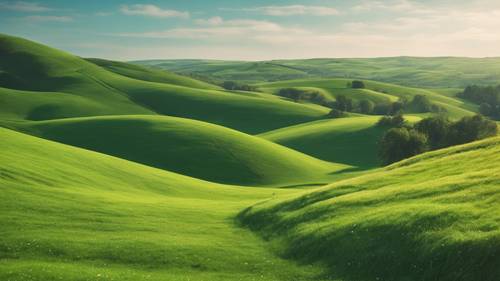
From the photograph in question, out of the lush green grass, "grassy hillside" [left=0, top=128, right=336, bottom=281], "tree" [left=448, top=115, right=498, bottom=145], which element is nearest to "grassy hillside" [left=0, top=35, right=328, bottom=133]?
the lush green grass

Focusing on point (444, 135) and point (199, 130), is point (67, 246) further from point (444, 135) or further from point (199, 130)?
point (444, 135)

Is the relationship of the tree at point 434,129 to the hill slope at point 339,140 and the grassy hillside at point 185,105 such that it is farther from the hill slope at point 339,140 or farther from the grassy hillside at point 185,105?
the grassy hillside at point 185,105

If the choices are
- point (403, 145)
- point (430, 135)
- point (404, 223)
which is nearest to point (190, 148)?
point (403, 145)

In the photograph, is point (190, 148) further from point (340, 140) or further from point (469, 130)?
point (469, 130)

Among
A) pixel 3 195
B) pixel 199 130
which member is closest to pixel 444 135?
A: pixel 199 130

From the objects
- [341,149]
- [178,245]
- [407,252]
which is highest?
[407,252]

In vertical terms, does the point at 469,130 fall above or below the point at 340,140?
above
